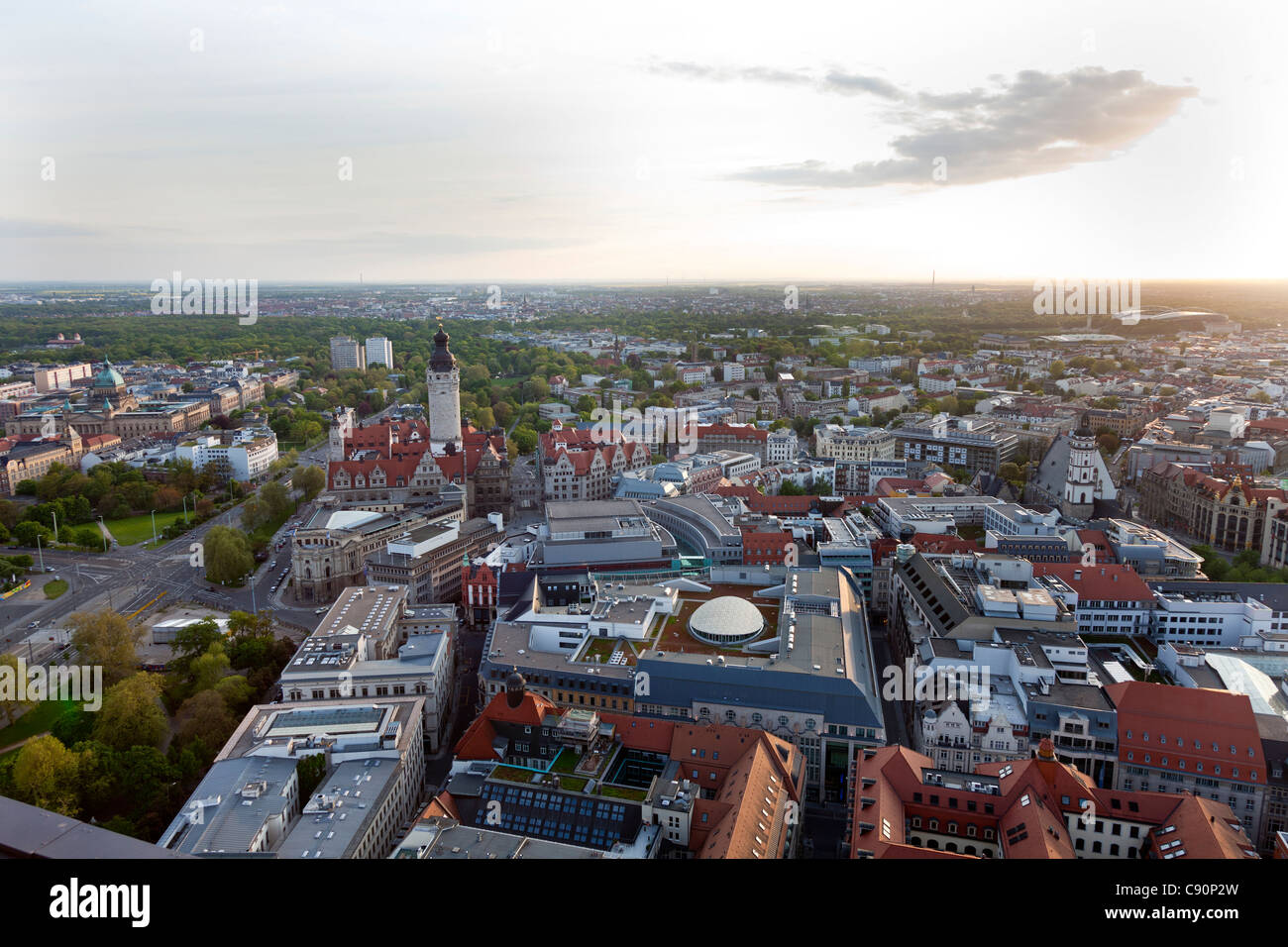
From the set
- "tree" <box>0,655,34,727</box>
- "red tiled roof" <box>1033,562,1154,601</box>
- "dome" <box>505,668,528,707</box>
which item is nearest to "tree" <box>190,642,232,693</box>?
"tree" <box>0,655,34,727</box>

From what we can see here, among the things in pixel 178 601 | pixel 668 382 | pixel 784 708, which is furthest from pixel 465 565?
pixel 668 382

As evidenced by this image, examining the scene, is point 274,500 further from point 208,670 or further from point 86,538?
point 208,670

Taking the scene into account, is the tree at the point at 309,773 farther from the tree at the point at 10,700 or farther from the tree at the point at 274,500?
the tree at the point at 274,500

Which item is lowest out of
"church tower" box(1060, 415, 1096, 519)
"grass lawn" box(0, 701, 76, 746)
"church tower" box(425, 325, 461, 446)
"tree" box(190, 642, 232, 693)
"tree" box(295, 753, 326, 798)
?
"grass lawn" box(0, 701, 76, 746)

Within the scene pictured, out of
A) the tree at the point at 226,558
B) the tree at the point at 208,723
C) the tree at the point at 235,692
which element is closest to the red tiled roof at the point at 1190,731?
the tree at the point at 208,723

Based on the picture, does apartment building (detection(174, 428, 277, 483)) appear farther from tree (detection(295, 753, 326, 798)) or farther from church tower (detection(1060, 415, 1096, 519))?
church tower (detection(1060, 415, 1096, 519))

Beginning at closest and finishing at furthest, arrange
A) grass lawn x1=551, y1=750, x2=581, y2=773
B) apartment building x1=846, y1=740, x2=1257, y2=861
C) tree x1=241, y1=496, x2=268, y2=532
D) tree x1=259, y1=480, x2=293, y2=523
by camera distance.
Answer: apartment building x1=846, y1=740, x2=1257, y2=861 < grass lawn x1=551, y1=750, x2=581, y2=773 < tree x1=241, y1=496, x2=268, y2=532 < tree x1=259, y1=480, x2=293, y2=523
